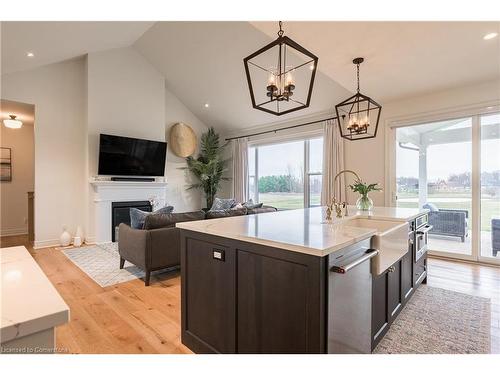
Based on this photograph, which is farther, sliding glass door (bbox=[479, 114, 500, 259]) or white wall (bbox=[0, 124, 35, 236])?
white wall (bbox=[0, 124, 35, 236])

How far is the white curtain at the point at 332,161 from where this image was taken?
5398 mm

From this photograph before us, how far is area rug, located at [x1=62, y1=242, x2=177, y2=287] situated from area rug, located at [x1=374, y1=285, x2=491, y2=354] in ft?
9.39

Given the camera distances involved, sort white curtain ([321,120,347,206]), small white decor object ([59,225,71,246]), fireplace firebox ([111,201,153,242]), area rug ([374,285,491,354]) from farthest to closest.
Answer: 1. fireplace firebox ([111,201,153,242])
2. white curtain ([321,120,347,206])
3. small white decor object ([59,225,71,246])
4. area rug ([374,285,491,354])

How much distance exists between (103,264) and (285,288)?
3.61 metres

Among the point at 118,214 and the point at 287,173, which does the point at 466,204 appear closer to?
the point at 287,173

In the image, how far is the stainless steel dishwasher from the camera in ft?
4.22

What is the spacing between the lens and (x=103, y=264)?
157 inches

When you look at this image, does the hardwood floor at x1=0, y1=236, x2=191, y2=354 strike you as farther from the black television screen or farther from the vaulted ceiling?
the vaulted ceiling

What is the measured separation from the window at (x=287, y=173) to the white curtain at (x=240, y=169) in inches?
7.6

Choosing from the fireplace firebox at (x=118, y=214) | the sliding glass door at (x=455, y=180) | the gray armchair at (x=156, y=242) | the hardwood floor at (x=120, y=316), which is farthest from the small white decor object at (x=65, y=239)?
the sliding glass door at (x=455, y=180)

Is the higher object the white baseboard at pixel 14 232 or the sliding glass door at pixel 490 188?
the sliding glass door at pixel 490 188

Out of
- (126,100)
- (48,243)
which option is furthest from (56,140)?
(48,243)

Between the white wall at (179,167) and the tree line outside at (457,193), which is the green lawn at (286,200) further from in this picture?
the white wall at (179,167)

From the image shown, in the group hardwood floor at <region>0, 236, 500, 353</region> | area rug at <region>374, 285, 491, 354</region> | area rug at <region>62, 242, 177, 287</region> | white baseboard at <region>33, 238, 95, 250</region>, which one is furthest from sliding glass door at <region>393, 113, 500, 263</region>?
white baseboard at <region>33, 238, 95, 250</region>
